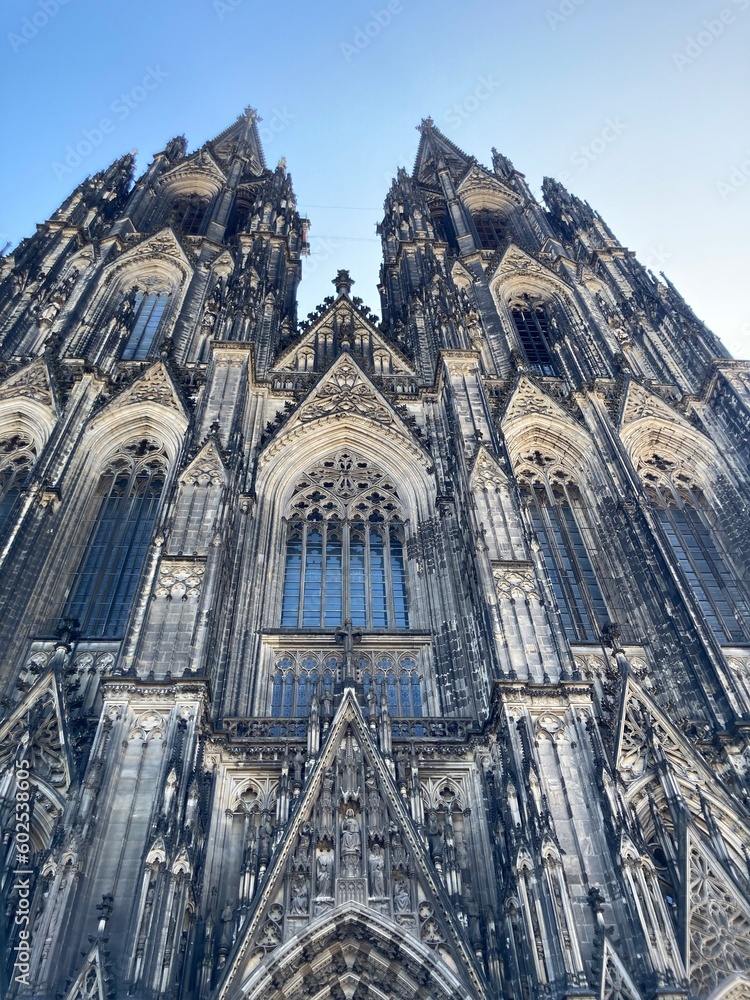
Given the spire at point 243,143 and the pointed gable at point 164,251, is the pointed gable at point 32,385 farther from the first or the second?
the spire at point 243,143

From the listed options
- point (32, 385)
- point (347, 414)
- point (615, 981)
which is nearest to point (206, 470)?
point (347, 414)

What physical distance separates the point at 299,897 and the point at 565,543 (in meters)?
10.7

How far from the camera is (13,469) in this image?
20.3m

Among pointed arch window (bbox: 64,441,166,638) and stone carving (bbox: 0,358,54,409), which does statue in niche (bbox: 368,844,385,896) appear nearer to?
pointed arch window (bbox: 64,441,166,638)

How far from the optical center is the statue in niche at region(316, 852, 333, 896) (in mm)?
11703

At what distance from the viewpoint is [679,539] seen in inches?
787

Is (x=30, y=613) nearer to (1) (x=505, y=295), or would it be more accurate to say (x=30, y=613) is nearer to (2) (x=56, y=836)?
(2) (x=56, y=836)

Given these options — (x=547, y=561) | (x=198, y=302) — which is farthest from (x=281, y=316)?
(x=547, y=561)

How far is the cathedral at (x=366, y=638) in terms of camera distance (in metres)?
11.0

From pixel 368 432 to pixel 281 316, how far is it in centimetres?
766

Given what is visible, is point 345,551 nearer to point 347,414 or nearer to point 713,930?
point 347,414

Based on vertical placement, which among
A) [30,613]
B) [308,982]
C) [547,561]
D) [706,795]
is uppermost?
[547,561]

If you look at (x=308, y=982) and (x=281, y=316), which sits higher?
(x=281, y=316)

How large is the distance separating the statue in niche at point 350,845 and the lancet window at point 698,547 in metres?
8.84
